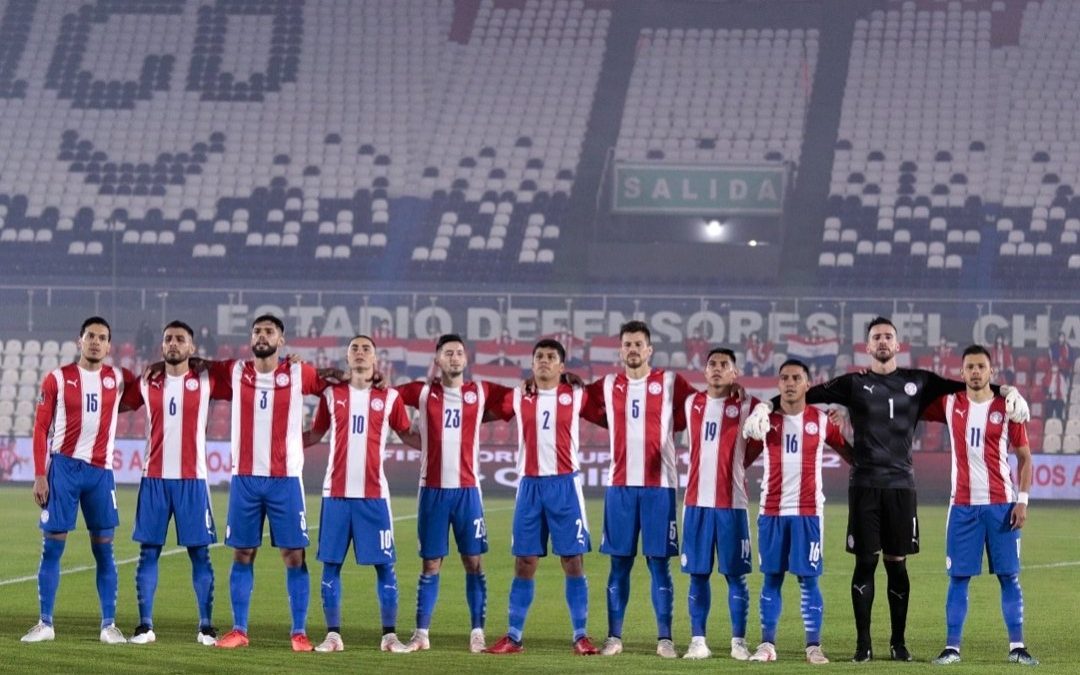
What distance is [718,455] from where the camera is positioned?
31.2ft

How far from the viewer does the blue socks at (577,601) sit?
9.45m

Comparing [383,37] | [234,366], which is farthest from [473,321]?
[234,366]

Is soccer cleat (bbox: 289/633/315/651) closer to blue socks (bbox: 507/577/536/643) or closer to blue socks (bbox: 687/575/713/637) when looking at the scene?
blue socks (bbox: 507/577/536/643)

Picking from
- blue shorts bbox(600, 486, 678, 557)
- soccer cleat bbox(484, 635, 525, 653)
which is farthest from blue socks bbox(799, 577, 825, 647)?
soccer cleat bbox(484, 635, 525, 653)

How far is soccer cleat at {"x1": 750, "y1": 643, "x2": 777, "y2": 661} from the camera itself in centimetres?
900

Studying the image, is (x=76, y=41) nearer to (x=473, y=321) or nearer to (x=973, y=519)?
(x=473, y=321)

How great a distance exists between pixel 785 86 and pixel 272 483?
86.4ft

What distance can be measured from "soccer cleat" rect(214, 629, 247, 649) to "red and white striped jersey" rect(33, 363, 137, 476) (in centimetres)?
126

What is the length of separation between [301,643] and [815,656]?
2.73 metres

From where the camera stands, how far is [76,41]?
3606cm

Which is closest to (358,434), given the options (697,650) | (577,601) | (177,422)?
(177,422)

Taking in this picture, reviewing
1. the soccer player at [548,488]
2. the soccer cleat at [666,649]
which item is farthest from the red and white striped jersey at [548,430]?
the soccer cleat at [666,649]

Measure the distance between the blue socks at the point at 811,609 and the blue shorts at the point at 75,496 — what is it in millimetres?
3828

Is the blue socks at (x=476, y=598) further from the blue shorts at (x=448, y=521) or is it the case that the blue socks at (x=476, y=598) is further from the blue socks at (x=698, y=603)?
the blue socks at (x=698, y=603)
